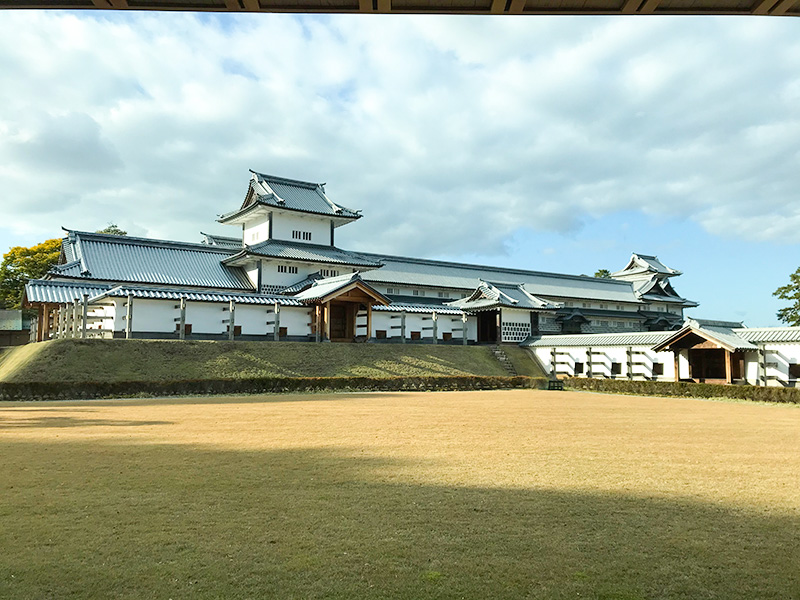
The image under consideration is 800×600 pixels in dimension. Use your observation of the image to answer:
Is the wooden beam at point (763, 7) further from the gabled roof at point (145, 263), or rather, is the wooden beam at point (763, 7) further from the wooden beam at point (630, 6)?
the gabled roof at point (145, 263)

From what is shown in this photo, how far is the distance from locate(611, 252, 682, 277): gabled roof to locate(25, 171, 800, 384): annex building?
1067 cm

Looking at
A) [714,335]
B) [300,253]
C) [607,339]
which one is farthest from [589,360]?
[300,253]

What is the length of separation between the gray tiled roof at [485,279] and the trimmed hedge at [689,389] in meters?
16.8

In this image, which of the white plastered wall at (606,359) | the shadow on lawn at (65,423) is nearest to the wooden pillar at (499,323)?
the white plastered wall at (606,359)

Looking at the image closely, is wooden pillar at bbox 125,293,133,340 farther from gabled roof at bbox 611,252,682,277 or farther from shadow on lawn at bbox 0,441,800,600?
gabled roof at bbox 611,252,682,277

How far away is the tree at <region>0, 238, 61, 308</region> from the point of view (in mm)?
54812

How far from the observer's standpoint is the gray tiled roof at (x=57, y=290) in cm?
3014

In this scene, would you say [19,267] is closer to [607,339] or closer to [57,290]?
[57,290]

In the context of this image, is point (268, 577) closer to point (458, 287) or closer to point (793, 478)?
point (793, 478)

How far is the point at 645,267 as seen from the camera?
64.8 metres

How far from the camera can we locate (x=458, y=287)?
4962 cm

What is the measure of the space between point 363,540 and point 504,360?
107 feet

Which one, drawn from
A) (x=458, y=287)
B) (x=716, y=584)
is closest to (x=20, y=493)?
(x=716, y=584)

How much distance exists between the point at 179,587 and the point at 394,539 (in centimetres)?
197
